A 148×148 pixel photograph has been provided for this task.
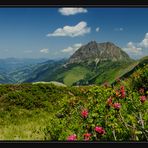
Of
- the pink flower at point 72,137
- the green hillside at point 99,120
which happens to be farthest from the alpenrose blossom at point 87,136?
the pink flower at point 72,137

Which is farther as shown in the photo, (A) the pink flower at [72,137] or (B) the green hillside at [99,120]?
(B) the green hillside at [99,120]

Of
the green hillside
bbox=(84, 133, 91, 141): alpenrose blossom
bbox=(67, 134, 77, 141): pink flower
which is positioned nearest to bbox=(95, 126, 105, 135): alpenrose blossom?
the green hillside

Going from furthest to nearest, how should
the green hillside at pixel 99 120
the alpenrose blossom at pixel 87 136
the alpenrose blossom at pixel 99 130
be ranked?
1. the green hillside at pixel 99 120
2. the alpenrose blossom at pixel 87 136
3. the alpenrose blossom at pixel 99 130

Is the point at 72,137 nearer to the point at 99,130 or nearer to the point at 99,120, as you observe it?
the point at 99,130

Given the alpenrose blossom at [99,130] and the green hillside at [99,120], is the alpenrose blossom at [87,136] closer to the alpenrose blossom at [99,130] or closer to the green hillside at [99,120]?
the green hillside at [99,120]

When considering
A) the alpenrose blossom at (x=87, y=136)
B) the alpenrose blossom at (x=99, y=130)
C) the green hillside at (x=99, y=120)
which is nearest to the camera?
the alpenrose blossom at (x=99, y=130)

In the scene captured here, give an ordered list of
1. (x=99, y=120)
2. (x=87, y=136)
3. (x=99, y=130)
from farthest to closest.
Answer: (x=99, y=120) < (x=87, y=136) < (x=99, y=130)

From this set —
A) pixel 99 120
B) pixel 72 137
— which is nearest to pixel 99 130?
pixel 72 137

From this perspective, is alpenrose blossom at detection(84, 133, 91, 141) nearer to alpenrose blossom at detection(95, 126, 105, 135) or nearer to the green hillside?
the green hillside

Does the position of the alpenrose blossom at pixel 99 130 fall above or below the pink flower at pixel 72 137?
above

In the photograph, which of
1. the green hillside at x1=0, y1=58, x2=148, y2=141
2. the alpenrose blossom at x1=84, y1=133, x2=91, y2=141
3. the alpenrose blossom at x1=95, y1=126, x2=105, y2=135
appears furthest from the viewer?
the green hillside at x1=0, y1=58, x2=148, y2=141
